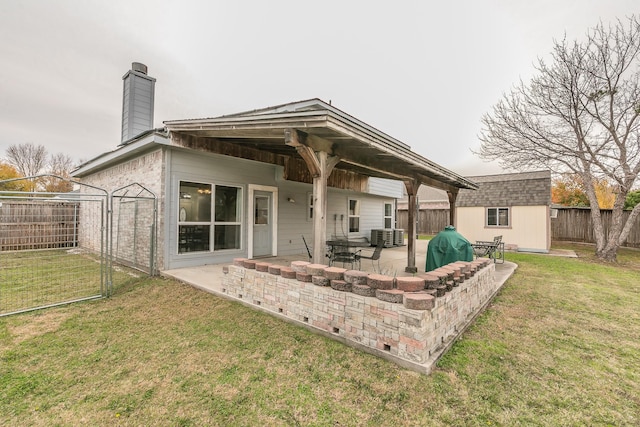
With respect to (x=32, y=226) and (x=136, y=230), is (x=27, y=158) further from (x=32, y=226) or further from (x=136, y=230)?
(x=136, y=230)

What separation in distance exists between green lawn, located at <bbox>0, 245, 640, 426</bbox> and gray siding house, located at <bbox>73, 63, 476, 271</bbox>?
1638mm

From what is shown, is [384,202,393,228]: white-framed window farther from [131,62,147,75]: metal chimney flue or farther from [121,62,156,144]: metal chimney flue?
[131,62,147,75]: metal chimney flue

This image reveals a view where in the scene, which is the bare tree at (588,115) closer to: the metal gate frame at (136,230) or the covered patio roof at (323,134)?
the covered patio roof at (323,134)

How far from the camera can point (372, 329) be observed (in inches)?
108

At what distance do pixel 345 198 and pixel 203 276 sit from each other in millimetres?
6916

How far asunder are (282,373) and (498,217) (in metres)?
13.0

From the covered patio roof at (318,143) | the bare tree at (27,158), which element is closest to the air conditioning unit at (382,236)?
the covered patio roof at (318,143)

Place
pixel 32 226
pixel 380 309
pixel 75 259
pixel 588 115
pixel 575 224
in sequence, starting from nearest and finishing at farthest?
pixel 380 309 < pixel 75 259 < pixel 32 226 < pixel 588 115 < pixel 575 224

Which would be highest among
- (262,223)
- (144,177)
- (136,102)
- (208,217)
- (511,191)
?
(136,102)

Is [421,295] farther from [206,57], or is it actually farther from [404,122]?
[404,122]

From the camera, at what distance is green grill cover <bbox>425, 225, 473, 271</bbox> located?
16.5ft

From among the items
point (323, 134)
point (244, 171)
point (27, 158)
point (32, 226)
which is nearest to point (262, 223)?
point (244, 171)

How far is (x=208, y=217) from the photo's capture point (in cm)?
652

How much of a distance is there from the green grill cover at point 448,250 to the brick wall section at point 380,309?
86 centimetres
